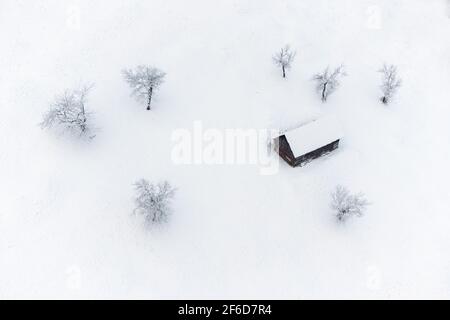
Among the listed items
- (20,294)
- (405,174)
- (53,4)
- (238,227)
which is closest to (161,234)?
(238,227)

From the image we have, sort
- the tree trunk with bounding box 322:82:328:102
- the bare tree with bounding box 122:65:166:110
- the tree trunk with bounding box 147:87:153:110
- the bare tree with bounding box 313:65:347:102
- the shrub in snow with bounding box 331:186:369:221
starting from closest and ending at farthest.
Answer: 1. the shrub in snow with bounding box 331:186:369:221
2. the bare tree with bounding box 122:65:166:110
3. the tree trunk with bounding box 147:87:153:110
4. the bare tree with bounding box 313:65:347:102
5. the tree trunk with bounding box 322:82:328:102

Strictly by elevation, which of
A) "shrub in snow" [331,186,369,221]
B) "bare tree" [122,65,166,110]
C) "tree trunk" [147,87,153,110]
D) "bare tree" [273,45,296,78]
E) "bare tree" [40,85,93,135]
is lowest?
"shrub in snow" [331,186,369,221]

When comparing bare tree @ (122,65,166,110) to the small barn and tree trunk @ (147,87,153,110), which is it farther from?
the small barn

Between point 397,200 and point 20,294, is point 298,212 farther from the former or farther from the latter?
point 20,294

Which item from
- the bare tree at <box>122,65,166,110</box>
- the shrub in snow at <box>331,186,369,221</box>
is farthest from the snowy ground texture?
the bare tree at <box>122,65,166,110</box>

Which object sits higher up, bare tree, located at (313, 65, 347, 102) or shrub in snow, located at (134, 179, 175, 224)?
bare tree, located at (313, 65, 347, 102)

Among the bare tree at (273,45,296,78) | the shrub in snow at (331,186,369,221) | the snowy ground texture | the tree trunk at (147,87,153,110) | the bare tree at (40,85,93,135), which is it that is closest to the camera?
the snowy ground texture

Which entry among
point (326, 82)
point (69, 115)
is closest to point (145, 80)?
point (69, 115)
